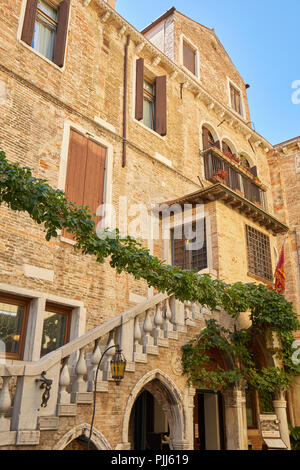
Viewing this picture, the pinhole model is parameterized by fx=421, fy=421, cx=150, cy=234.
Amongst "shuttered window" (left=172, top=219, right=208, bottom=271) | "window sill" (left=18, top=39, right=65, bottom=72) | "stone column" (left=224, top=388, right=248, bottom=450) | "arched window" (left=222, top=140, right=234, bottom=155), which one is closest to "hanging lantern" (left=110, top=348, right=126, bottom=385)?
"stone column" (left=224, top=388, right=248, bottom=450)

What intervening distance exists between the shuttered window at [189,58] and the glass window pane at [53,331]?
11576mm

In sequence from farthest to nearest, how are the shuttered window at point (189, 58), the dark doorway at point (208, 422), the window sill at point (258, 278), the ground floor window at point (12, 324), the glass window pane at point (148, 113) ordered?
the shuttered window at point (189, 58) < the glass window pane at point (148, 113) < the window sill at point (258, 278) < the dark doorway at point (208, 422) < the ground floor window at point (12, 324)

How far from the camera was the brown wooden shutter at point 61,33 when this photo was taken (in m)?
10.8

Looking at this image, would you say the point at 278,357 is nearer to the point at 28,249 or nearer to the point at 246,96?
the point at 28,249

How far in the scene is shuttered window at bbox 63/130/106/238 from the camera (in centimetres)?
1030

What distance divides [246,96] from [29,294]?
15.5 m

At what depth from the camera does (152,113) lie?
46.0ft

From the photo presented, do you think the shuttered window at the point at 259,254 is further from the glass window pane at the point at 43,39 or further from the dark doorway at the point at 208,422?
the glass window pane at the point at 43,39

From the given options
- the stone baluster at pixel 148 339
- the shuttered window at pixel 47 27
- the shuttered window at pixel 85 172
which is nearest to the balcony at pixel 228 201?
the shuttered window at pixel 85 172

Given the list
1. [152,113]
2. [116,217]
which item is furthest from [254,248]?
[152,113]

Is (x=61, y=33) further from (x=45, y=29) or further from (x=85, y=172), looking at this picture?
(x=85, y=172)

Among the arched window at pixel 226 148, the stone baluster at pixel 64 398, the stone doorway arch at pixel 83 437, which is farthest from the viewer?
the arched window at pixel 226 148

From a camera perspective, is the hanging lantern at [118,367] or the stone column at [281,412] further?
the stone column at [281,412]

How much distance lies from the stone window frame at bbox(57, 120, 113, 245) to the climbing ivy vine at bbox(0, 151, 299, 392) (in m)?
Answer: 1.53
